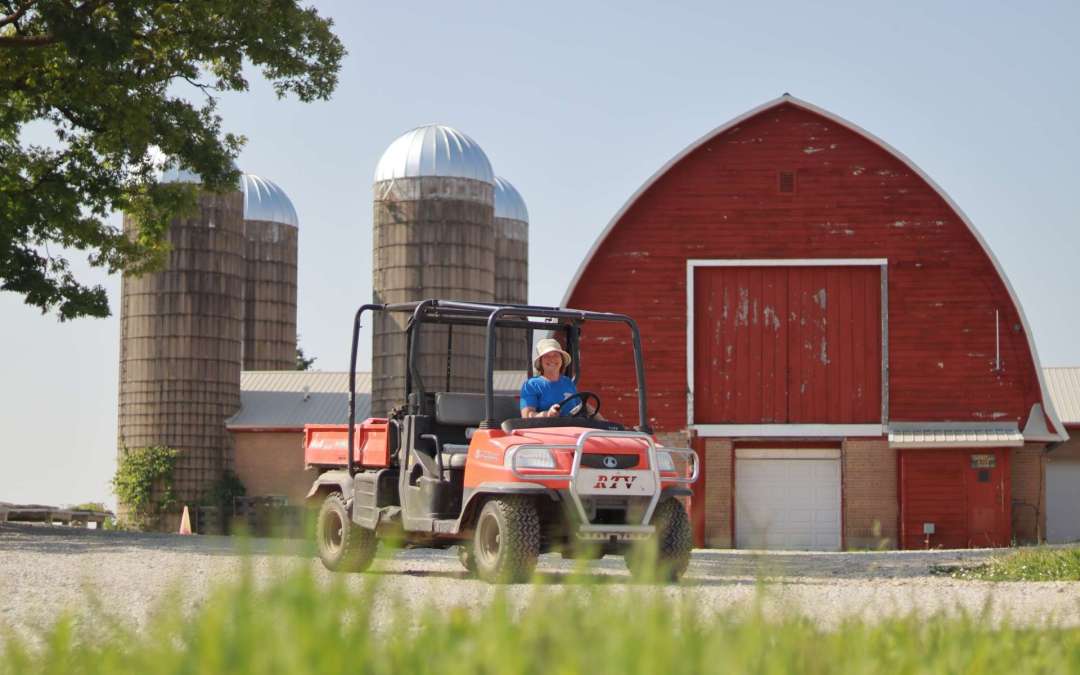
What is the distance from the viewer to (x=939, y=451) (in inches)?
1015

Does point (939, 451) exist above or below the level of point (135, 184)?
below

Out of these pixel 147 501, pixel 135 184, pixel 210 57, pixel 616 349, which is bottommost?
pixel 147 501

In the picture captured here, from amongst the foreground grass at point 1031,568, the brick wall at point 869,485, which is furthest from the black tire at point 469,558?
the brick wall at point 869,485

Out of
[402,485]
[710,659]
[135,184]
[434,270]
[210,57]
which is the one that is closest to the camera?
[710,659]

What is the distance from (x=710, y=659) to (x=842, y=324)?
2260 cm

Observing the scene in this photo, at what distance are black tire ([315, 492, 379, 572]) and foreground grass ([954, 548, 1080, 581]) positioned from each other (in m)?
5.84

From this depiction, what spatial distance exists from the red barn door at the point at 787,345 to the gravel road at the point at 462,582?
544 centimetres

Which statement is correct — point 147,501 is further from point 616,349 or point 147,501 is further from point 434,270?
point 616,349

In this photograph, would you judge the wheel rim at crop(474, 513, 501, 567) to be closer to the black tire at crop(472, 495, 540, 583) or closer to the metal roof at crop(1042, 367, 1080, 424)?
the black tire at crop(472, 495, 540, 583)

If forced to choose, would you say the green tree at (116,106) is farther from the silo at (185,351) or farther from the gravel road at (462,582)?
the silo at (185,351)

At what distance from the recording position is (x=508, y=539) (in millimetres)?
11500

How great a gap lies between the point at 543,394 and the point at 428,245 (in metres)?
27.5

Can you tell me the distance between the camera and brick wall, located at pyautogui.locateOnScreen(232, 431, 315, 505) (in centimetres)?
4006

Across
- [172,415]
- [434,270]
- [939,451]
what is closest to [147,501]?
[172,415]
